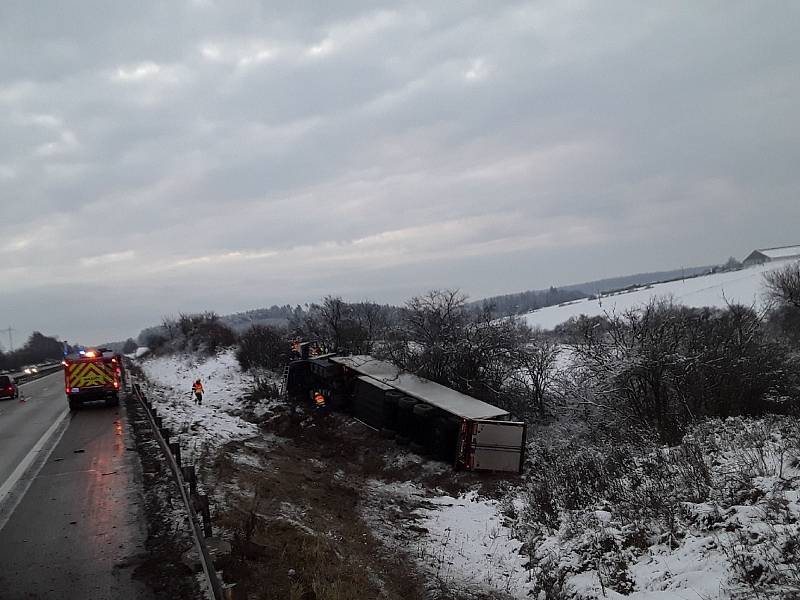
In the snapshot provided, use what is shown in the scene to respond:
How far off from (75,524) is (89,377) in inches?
554

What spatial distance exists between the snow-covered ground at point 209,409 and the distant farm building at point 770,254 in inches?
4579

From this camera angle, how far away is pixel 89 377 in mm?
20062

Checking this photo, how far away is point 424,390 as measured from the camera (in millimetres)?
18891

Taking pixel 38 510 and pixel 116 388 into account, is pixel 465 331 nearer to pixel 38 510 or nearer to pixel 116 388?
pixel 116 388

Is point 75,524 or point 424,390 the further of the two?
point 424,390

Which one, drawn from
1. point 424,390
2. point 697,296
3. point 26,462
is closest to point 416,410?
point 424,390

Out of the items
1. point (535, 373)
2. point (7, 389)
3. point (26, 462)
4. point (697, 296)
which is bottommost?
point (535, 373)

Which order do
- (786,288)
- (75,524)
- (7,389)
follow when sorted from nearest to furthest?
1. (75,524)
2. (7,389)
3. (786,288)

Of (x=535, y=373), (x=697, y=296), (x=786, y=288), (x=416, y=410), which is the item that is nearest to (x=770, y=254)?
(x=697, y=296)

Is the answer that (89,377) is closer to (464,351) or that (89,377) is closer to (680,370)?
(464,351)

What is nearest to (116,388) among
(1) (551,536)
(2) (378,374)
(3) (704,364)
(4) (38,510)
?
(2) (378,374)

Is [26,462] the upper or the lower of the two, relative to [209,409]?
upper

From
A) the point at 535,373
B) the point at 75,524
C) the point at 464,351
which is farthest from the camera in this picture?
the point at 535,373

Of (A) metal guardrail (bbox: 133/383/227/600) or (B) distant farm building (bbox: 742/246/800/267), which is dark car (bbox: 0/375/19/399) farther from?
(B) distant farm building (bbox: 742/246/800/267)
